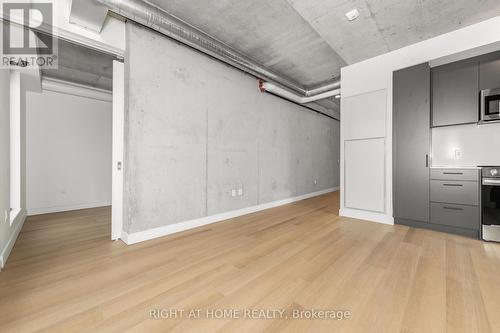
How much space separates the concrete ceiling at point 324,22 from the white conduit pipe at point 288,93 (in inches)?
26.4

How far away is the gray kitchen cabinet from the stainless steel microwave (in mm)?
592

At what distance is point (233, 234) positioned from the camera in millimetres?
3008

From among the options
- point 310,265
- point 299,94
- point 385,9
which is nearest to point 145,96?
point 310,265

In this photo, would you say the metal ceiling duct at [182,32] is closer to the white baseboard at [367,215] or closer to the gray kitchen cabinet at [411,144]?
the gray kitchen cabinet at [411,144]

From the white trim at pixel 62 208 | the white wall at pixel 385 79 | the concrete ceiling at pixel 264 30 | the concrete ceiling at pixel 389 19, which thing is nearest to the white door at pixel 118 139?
the concrete ceiling at pixel 264 30

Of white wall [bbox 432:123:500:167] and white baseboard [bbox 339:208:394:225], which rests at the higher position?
white wall [bbox 432:123:500:167]

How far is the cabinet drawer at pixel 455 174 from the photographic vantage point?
9.43ft

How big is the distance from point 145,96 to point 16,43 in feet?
5.44

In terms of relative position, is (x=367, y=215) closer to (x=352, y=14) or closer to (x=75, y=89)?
(x=352, y=14)

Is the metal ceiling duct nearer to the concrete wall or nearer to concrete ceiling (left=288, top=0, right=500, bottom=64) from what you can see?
the concrete wall

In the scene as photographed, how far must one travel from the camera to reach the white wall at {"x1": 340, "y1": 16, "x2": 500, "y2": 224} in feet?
9.51

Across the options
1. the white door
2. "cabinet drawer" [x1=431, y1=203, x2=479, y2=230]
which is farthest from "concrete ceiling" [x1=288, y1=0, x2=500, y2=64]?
"cabinet drawer" [x1=431, y1=203, x2=479, y2=230]

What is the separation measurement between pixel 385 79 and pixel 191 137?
3.66 m

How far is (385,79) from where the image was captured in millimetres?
3627
